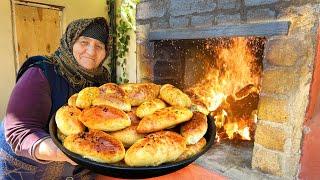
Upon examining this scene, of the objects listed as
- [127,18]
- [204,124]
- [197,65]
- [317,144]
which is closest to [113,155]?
[204,124]

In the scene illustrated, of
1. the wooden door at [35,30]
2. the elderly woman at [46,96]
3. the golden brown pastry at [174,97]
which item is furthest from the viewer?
the wooden door at [35,30]

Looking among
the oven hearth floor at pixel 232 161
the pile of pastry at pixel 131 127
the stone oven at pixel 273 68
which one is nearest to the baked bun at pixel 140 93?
the pile of pastry at pixel 131 127

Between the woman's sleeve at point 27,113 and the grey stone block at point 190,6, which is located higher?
the grey stone block at point 190,6

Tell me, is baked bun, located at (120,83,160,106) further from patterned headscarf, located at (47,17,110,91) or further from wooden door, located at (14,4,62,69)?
wooden door, located at (14,4,62,69)

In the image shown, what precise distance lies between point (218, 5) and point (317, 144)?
3.09 feet

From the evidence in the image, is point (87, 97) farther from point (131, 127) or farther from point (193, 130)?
point (193, 130)

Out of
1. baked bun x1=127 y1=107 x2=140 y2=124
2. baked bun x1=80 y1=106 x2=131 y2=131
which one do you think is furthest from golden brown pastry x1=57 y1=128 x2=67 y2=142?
baked bun x1=127 y1=107 x2=140 y2=124

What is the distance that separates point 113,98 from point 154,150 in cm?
28

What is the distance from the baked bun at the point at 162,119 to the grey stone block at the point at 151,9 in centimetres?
123

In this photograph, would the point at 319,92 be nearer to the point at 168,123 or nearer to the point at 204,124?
the point at 204,124

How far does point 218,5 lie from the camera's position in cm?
161

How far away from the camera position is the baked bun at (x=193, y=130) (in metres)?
0.91

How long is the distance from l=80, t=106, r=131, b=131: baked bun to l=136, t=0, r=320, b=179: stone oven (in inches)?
33.5

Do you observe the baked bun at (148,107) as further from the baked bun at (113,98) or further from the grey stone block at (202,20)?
the grey stone block at (202,20)
